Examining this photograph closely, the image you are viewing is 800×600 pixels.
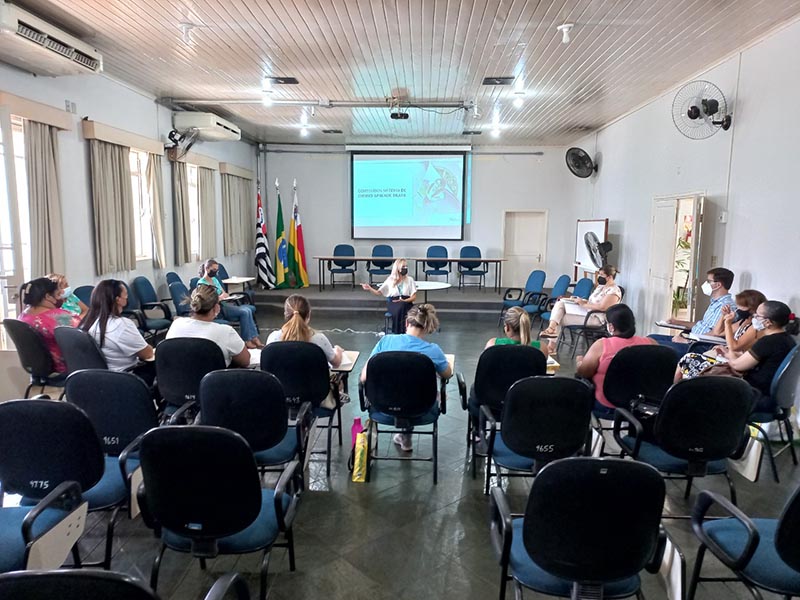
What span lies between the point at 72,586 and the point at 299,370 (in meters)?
2.09

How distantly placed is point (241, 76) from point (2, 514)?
527 cm

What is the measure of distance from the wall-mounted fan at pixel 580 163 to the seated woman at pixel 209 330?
7368 millimetres

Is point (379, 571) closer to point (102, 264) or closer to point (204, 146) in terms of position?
point (102, 264)

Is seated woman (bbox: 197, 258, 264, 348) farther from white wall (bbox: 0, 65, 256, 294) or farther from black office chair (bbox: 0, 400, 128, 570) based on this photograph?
black office chair (bbox: 0, 400, 128, 570)

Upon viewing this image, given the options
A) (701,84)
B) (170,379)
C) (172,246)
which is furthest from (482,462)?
(172,246)

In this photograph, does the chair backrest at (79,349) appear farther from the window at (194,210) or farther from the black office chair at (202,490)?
the window at (194,210)

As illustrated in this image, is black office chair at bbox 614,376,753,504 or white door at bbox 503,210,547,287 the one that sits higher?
white door at bbox 503,210,547,287

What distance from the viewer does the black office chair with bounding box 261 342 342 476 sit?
10.4ft

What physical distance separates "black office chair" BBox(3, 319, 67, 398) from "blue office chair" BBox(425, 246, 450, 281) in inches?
289

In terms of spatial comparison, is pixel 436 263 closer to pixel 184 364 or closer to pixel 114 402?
pixel 184 364

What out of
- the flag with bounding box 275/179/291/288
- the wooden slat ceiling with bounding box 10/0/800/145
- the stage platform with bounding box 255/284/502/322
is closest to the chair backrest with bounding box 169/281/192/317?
the wooden slat ceiling with bounding box 10/0/800/145

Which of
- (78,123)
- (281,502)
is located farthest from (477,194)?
(281,502)

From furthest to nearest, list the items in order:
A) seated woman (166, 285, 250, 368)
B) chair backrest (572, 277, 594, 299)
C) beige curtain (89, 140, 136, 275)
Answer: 1. chair backrest (572, 277, 594, 299)
2. beige curtain (89, 140, 136, 275)
3. seated woman (166, 285, 250, 368)

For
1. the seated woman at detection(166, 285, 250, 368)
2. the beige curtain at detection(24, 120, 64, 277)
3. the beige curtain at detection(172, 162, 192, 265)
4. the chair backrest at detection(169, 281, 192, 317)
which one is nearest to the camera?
the seated woman at detection(166, 285, 250, 368)
